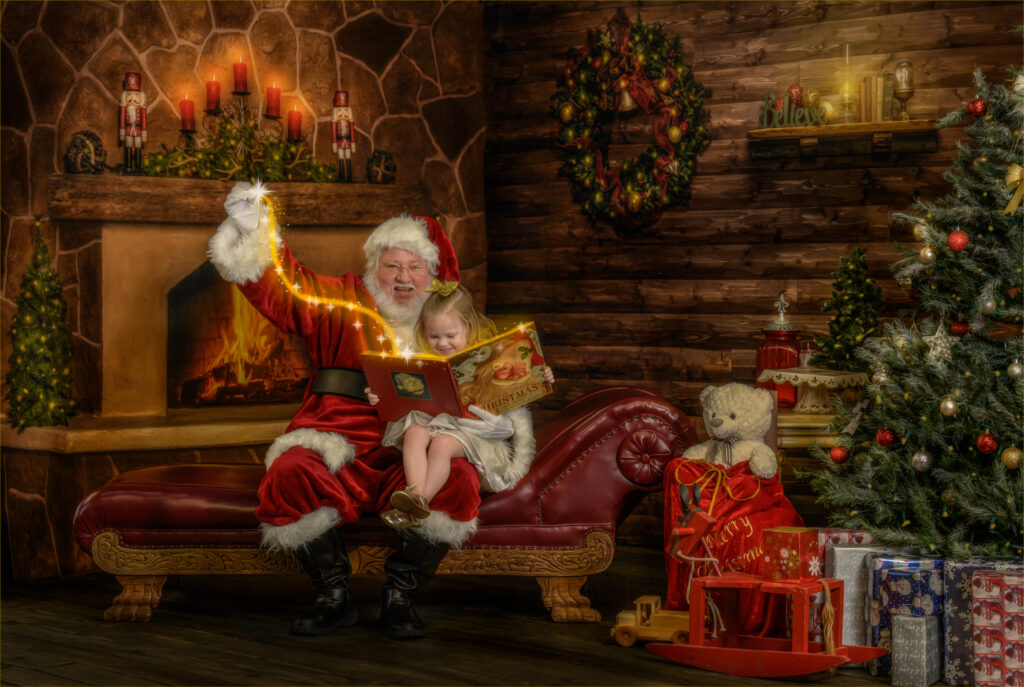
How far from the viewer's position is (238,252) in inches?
163

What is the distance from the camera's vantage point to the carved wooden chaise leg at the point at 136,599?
419 cm

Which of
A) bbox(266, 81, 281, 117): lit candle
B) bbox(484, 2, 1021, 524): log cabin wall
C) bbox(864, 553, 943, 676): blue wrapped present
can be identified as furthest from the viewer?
bbox(266, 81, 281, 117): lit candle

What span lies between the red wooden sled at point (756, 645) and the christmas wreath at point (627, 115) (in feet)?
8.30

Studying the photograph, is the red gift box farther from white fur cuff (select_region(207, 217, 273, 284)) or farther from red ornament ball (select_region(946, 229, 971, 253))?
white fur cuff (select_region(207, 217, 273, 284))

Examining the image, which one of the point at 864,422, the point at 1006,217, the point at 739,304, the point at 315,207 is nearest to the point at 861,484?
the point at 864,422

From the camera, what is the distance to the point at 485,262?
6.39m

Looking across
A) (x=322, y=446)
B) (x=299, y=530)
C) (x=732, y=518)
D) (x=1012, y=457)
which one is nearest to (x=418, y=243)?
(x=322, y=446)

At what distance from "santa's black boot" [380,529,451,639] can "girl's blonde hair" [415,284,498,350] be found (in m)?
0.73

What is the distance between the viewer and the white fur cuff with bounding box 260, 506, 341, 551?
3922mm

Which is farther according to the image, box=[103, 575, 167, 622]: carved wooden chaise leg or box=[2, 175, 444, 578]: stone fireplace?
box=[2, 175, 444, 578]: stone fireplace

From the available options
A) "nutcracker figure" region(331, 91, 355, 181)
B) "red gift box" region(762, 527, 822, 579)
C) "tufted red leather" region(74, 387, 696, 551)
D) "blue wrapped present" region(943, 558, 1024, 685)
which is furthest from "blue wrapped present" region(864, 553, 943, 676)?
"nutcracker figure" region(331, 91, 355, 181)

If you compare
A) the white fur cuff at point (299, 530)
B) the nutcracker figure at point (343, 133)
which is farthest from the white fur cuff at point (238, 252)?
the nutcracker figure at point (343, 133)

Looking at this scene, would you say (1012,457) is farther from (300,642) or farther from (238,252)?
(238,252)

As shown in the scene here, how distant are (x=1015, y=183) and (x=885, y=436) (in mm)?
912
